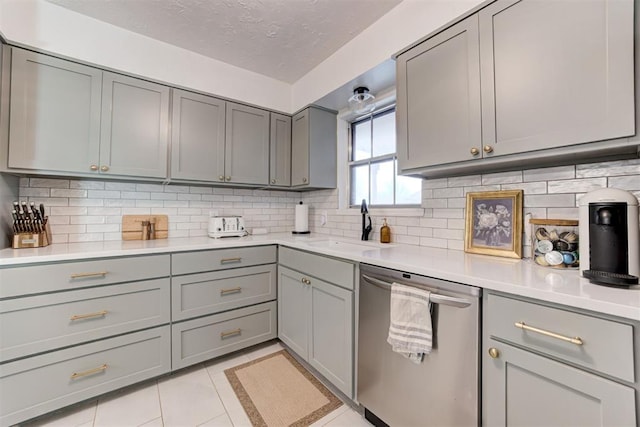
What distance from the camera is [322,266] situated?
177 cm

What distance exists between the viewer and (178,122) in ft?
7.13

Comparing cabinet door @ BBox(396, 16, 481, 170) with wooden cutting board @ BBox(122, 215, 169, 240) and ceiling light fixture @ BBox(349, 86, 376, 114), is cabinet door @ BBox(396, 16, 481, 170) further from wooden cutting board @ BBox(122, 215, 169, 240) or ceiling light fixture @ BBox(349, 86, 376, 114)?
wooden cutting board @ BBox(122, 215, 169, 240)

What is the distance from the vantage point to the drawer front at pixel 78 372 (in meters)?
1.39

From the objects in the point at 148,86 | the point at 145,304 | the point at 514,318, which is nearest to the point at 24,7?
the point at 148,86

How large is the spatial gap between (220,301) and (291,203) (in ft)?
4.73

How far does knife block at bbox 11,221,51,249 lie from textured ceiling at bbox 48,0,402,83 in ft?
5.03

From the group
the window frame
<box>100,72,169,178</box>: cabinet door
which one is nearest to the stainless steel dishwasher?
the window frame

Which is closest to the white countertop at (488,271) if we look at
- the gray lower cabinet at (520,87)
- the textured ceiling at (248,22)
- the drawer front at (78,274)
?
the drawer front at (78,274)

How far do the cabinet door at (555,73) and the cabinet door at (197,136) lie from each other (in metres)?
→ 2.01

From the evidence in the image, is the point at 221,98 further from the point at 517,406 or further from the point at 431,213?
the point at 517,406

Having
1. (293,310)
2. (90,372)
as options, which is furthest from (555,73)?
(90,372)

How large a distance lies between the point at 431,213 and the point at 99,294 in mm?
2231

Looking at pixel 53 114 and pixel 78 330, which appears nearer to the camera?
pixel 78 330

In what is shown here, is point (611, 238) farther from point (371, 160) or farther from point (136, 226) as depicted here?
point (136, 226)
